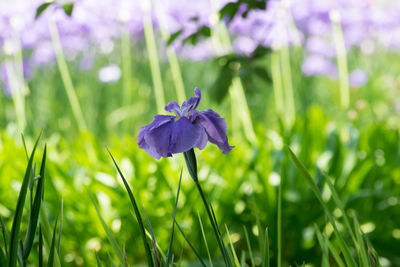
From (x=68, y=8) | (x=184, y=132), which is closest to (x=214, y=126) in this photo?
(x=184, y=132)

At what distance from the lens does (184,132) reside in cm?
55

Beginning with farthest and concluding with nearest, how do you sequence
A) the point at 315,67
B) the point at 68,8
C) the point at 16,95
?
the point at 315,67
the point at 16,95
the point at 68,8

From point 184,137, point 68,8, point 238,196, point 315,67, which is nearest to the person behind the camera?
point 184,137

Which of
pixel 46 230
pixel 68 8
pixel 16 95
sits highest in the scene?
pixel 68 8

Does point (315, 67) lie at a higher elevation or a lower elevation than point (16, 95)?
lower

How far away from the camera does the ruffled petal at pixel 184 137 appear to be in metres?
0.55

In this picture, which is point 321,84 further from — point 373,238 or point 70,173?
point 70,173

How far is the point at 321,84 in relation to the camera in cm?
425

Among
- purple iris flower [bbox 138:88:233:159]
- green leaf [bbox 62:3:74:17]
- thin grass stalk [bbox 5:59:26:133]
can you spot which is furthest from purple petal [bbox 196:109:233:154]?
thin grass stalk [bbox 5:59:26:133]

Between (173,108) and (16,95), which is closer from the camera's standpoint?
(173,108)

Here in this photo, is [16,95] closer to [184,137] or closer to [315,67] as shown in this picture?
[184,137]

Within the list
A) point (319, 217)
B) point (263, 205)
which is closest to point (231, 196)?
Answer: point (263, 205)

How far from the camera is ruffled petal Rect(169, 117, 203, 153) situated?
0.55m

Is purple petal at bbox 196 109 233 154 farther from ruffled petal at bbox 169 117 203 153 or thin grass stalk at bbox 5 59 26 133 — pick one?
thin grass stalk at bbox 5 59 26 133
